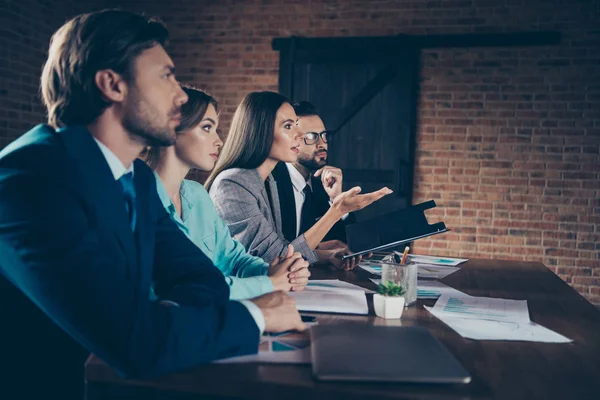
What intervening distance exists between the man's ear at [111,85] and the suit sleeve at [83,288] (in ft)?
0.98

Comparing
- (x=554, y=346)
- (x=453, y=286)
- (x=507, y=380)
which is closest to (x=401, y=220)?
(x=453, y=286)

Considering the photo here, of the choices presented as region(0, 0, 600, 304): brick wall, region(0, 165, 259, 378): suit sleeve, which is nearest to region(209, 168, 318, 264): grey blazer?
region(0, 165, 259, 378): suit sleeve

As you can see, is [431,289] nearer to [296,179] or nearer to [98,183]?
[98,183]

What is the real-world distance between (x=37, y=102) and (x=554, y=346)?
463 cm

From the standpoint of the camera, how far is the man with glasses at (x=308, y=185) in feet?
9.61

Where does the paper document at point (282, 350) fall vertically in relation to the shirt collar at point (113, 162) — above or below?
below

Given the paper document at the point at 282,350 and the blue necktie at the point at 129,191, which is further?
the blue necktie at the point at 129,191

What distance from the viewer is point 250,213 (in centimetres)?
231

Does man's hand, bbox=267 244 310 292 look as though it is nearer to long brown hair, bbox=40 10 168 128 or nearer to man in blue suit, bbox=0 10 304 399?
man in blue suit, bbox=0 10 304 399

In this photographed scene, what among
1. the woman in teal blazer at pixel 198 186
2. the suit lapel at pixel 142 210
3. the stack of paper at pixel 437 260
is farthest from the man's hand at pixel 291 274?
the stack of paper at pixel 437 260

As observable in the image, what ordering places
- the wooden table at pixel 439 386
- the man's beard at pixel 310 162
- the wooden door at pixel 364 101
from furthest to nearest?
the wooden door at pixel 364 101, the man's beard at pixel 310 162, the wooden table at pixel 439 386

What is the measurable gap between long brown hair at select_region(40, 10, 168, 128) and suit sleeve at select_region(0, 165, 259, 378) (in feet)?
0.91

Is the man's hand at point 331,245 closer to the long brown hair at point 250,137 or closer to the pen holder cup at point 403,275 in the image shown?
the long brown hair at point 250,137


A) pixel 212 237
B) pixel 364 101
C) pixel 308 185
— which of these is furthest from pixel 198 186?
pixel 364 101
